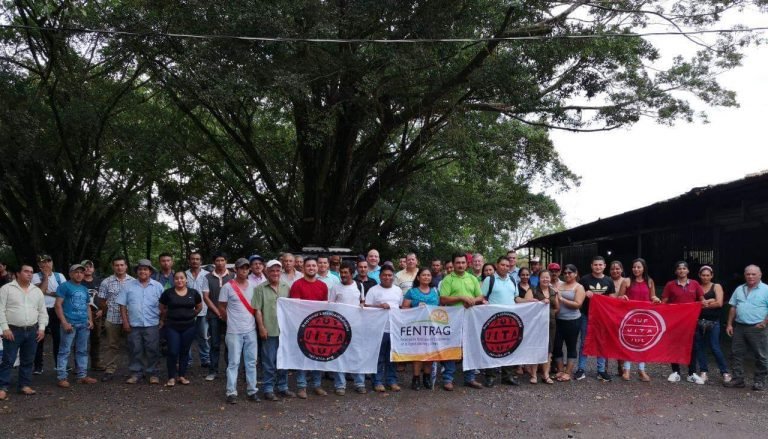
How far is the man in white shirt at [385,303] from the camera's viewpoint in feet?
27.7

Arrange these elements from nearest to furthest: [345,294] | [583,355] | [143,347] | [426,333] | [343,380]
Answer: [343,380] < [345,294] < [426,333] < [143,347] < [583,355]

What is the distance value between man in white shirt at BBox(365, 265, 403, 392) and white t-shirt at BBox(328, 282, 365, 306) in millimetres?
169

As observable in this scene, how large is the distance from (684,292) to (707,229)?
20.7 ft

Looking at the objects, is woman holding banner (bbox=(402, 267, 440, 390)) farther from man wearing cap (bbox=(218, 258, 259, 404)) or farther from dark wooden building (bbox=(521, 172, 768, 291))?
dark wooden building (bbox=(521, 172, 768, 291))

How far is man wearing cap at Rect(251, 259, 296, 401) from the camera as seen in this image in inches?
311

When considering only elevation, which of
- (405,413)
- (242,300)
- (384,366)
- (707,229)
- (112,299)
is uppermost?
(707,229)

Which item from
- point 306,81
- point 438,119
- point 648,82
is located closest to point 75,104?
point 306,81

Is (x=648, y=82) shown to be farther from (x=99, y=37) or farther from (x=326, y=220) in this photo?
(x=99, y=37)

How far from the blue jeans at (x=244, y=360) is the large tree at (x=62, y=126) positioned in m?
8.19

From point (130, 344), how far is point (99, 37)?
7.48 meters

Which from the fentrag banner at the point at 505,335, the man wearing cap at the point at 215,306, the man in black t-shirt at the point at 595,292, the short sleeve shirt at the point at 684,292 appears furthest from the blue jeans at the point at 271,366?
the short sleeve shirt at the point at 684,292

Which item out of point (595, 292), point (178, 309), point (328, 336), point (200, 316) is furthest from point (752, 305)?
point (200, 316)

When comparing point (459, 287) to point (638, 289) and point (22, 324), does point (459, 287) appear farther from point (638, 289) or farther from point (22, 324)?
point (22, 324)

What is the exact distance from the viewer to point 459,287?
8.63 meters
